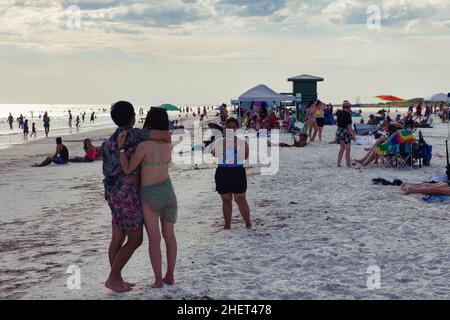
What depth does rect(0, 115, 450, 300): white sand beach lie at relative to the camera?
17.9 feet

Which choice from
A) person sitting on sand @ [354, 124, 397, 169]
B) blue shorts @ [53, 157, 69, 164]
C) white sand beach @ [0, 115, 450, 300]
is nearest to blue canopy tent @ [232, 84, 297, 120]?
blue shorts @ [53, 157, 69, 164]

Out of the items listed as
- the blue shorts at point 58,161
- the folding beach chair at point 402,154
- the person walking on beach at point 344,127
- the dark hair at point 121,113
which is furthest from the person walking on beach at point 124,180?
the blue shorts at point 58,161

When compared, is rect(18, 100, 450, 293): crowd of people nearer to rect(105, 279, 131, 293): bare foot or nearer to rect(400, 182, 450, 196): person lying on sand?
rect(105, 279, 131, 293): bare foot

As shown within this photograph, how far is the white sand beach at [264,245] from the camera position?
5469mm

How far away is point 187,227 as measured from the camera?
8.54 meters

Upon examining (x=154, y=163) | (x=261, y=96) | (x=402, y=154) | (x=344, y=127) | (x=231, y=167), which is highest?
(x=261, y=96)

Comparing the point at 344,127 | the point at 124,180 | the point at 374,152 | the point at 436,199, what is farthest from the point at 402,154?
the point at 124,180

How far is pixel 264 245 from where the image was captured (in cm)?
722

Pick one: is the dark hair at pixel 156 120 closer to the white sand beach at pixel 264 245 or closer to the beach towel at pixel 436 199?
the white sand beach at pixel 264 245

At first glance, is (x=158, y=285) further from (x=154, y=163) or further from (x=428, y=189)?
(x=428, y=189)

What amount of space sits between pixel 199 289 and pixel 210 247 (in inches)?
71.0
